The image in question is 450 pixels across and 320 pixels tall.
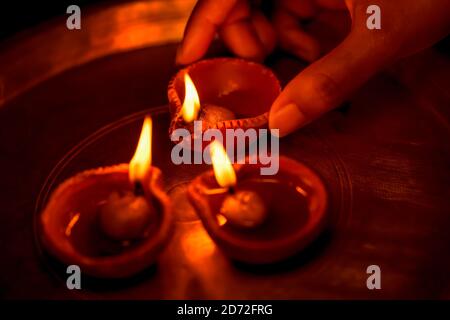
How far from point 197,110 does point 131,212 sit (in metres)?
0.23

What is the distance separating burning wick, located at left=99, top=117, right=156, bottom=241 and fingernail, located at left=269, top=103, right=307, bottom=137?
0.21 metres

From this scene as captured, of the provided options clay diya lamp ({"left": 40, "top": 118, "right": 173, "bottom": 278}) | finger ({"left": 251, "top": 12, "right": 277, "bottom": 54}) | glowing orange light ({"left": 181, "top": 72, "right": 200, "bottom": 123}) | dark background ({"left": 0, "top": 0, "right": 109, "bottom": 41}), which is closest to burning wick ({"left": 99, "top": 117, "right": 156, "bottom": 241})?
clay diya lamp ({"left": 40, "top": 118, "right": 173, "bottom": 278})

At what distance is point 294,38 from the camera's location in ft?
3.44

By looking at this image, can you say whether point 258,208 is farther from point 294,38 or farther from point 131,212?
point 294,38

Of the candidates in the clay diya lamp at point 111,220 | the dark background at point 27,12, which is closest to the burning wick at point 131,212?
the clay diya lamp at point 111,220

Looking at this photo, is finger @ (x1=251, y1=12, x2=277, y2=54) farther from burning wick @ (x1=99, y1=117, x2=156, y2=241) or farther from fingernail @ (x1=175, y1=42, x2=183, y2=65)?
burning wick @ (x1=99, y1=117, x2=156, y2=241)

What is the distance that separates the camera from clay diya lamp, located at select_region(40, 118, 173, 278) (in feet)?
2.14

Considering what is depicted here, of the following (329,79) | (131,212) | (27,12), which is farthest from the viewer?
(27,12)

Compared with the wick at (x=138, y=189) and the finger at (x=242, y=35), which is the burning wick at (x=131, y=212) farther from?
the finger at (x=242, y=35)

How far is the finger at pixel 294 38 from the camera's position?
3.37 ft

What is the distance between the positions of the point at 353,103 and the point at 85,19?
0.56 metres

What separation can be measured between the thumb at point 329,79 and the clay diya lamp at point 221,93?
48 mm

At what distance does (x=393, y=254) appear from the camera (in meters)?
0.73

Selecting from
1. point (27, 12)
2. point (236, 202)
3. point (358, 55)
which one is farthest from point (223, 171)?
Answer: point (27, 12)
